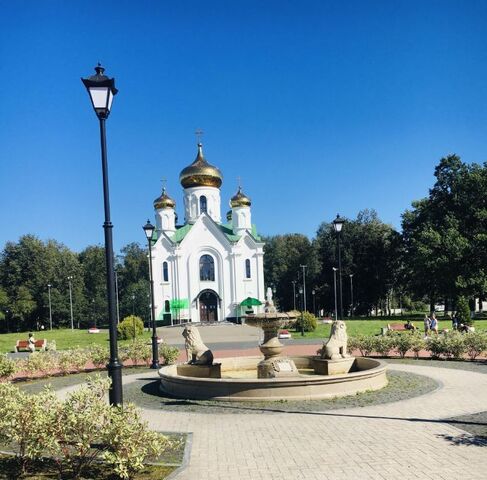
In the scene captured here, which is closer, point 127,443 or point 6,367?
point 127,443

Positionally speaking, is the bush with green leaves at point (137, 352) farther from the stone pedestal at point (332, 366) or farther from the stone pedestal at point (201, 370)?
the stone pedestal at point (332, 366)

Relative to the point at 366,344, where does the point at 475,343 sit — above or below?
above

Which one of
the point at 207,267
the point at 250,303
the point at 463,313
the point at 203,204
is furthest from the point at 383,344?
the point at 203,204

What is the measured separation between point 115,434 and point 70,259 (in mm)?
68545

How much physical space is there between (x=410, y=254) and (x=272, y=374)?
41.9 metres

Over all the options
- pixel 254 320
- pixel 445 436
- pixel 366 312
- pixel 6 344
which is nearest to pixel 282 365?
pixel 254 320

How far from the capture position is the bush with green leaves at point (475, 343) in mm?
17117

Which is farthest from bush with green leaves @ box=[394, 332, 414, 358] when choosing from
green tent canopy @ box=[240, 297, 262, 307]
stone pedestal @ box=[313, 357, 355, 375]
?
green tent canopy @ box=[240, 297, 262, 307]

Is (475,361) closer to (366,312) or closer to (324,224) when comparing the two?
(366,312)

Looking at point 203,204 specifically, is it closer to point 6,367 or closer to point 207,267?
point 207,267

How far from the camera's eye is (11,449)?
790 cm

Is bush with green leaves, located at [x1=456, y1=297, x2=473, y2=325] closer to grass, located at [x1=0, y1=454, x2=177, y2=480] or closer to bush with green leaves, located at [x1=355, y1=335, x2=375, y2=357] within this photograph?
bush with green leaves, located at [x1=355, y1=335, x2=375, y2=357]

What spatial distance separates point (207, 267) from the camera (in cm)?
5416

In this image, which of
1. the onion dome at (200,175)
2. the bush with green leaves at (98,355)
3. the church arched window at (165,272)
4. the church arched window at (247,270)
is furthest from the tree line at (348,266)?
the bush with green leaves at (98,355)
